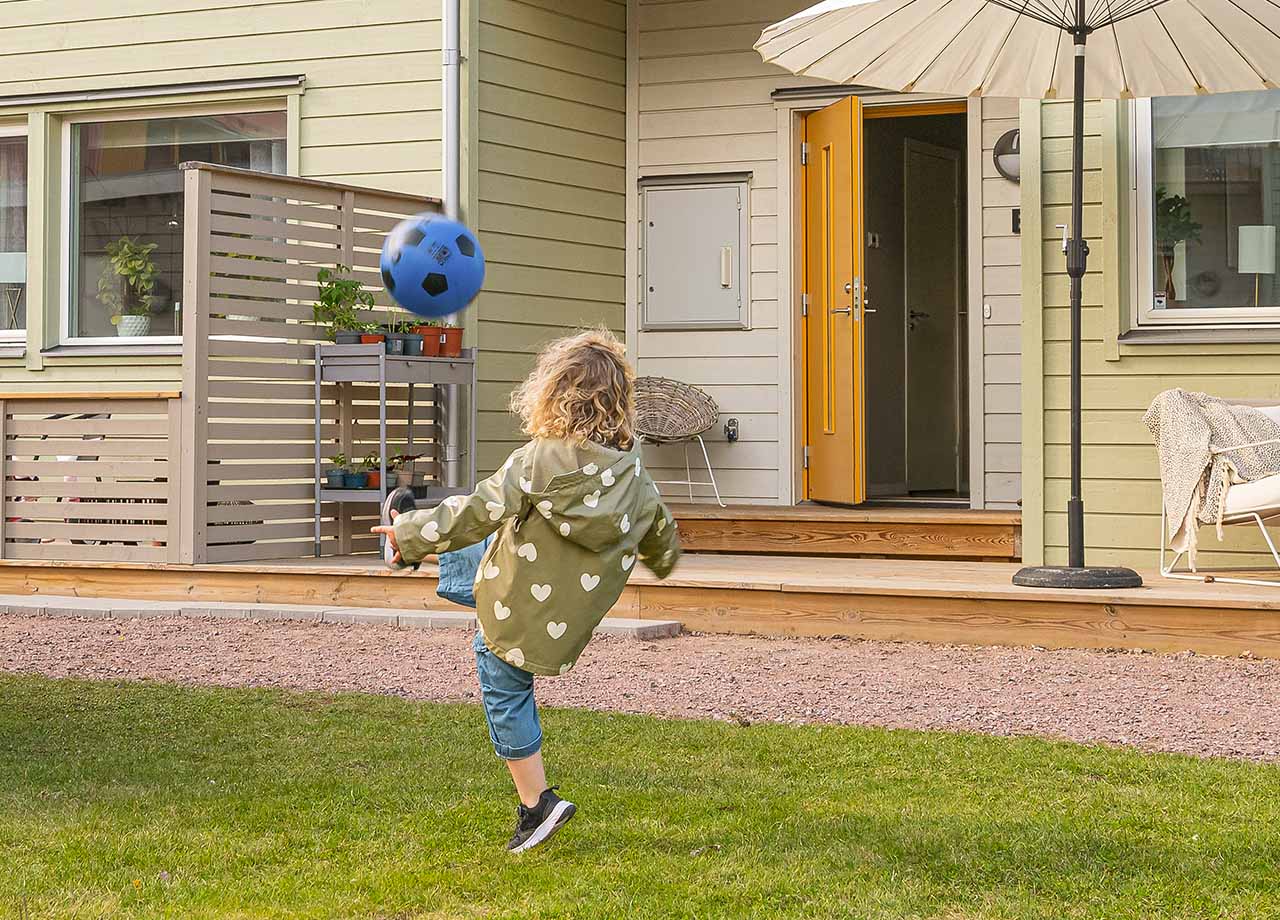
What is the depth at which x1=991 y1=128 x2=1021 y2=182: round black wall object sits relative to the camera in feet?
27.5

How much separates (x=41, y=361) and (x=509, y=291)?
9.90 feet

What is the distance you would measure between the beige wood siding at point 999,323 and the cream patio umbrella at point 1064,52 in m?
1.98

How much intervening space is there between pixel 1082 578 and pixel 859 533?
191 cm

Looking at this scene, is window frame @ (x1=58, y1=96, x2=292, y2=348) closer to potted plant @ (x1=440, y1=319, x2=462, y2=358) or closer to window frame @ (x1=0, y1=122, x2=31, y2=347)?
window frame @ (x1=0, y1=122, x2=31, y2=347)

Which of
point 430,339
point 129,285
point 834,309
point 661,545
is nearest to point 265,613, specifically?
point 430,339

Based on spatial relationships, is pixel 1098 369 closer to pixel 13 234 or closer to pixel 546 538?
pixel 546 538

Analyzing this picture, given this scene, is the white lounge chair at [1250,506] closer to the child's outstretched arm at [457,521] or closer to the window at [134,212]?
the child's outstretched arm at [457,521]

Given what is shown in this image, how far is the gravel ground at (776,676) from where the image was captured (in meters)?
4.65

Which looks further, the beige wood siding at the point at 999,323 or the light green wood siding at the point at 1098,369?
the beige wood siding at the point at 999,323

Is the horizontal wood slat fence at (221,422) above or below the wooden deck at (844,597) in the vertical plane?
above

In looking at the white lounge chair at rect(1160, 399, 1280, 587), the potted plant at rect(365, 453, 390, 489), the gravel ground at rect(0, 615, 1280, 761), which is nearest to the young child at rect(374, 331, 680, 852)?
the gravel ground at rect(0, 615, 1280, 761)

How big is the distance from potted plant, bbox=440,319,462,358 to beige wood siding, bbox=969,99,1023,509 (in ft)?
9.37

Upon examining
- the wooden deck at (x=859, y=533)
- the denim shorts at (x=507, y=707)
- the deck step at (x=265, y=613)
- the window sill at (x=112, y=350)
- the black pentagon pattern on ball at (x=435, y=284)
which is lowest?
the deck step at (x=265, y=613)

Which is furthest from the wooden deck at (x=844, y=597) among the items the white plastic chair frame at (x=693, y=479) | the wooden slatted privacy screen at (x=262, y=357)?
the white plastic chair frame at (x=693, y=479)
